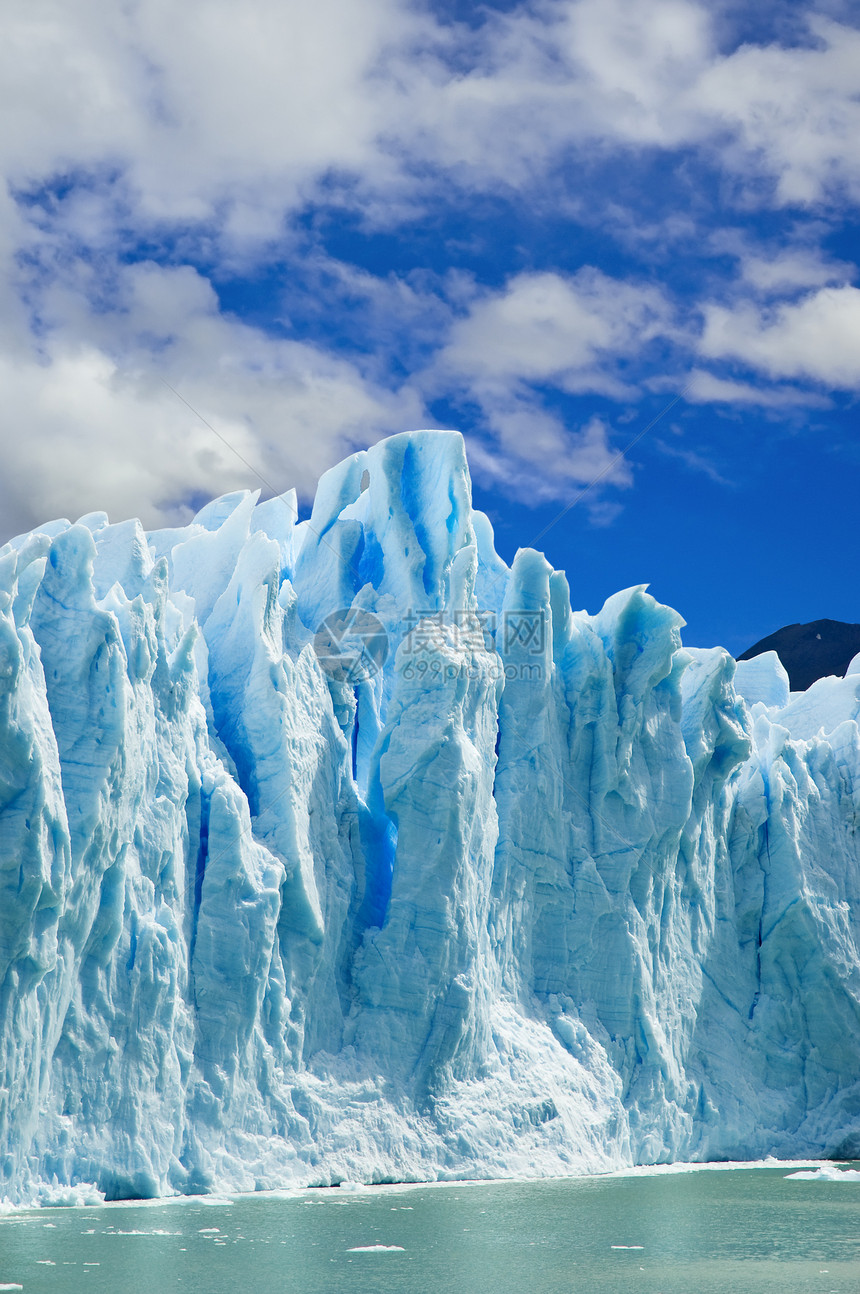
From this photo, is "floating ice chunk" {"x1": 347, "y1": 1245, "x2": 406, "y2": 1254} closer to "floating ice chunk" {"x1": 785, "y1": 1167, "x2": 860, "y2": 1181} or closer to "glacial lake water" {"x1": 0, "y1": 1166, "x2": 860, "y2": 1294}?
"glacial lake water" {"x1": 0, "y1": 1166, "x2": 860, "y2": 1294}

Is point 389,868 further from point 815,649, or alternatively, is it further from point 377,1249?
point 815,649

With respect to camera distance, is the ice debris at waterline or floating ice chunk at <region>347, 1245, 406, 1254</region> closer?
floating ice chunk at <region>347, 1245, 406, 1254</region>

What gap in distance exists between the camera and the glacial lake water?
9109mm

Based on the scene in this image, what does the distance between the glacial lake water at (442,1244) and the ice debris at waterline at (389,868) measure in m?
1.13

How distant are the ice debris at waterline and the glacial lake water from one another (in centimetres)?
113

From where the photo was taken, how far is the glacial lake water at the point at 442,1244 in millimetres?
9109

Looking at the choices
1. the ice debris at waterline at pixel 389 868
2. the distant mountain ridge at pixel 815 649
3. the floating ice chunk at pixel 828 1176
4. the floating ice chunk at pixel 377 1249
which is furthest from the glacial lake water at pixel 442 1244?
the distant mountain ridge at pixel 815 649

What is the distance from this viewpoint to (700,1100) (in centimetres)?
1816

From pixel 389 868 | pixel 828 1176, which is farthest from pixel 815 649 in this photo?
pixel 389 868

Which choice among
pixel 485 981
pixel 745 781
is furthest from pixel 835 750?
pixel 485 981

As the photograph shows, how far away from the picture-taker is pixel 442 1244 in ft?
34.6

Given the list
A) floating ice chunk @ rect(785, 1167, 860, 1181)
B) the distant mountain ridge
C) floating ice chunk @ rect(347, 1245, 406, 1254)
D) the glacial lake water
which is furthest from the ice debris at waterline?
the distant mountain ridge

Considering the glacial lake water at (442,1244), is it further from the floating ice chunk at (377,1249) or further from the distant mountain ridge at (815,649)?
the distant mountain ridge at (815,649)

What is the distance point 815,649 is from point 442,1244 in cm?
4843
